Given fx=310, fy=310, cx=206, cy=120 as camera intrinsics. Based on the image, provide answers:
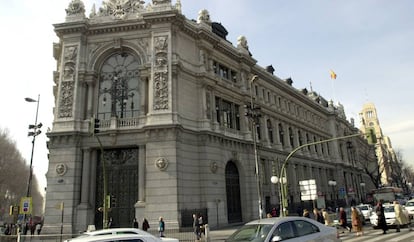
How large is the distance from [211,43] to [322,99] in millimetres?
44790

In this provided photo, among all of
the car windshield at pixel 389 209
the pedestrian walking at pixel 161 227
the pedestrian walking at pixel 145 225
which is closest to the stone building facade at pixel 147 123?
the pedestrian walking at pixel 145 225

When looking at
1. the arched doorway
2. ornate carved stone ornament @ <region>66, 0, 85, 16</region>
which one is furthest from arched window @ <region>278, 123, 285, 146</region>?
ornate carved stone ornament @ <region>66, 0, 85, 16</region>

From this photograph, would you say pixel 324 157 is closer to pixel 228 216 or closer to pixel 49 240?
pixel 228 216

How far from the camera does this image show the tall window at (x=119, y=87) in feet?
91.5

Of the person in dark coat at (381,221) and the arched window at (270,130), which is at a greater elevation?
the arched window at (270,130)

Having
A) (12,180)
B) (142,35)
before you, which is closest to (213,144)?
(142,35)

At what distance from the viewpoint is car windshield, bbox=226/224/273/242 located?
8.11m

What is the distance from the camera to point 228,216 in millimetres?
29938

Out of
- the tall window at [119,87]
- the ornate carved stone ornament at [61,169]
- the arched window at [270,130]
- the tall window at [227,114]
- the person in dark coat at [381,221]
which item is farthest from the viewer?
the arched window at [270,130]

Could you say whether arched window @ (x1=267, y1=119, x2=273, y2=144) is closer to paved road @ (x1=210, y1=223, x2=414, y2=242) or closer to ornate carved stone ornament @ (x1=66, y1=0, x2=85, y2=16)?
paved road @ (x1=210, y1=223, x2=414, y2=242)

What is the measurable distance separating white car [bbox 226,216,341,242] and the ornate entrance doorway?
60.1 feet

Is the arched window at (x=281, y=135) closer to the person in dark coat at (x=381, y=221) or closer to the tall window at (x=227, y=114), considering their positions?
the tall window at (x=227, y=114)

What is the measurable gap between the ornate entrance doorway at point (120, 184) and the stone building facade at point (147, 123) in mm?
83

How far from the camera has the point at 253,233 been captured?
333 inches
